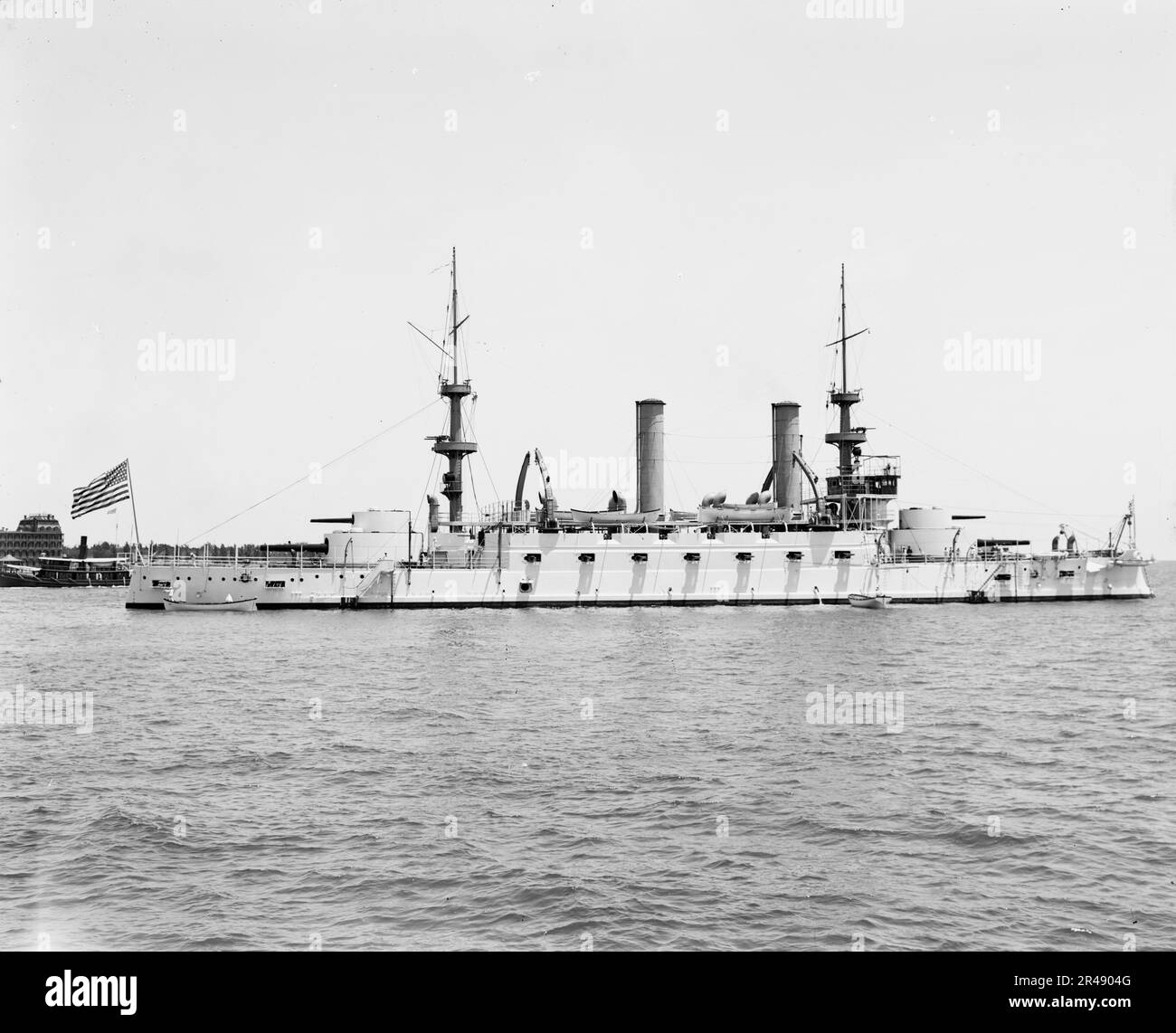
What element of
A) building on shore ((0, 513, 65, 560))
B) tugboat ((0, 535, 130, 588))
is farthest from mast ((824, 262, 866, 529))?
building on shore ((0, 513, 65, 560))

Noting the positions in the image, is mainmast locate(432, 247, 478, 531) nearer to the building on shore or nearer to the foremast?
the foremast

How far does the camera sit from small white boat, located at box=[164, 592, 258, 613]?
55438 mm

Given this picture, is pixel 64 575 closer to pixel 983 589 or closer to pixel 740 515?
pixel 740 515

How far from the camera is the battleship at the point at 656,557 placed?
186ft

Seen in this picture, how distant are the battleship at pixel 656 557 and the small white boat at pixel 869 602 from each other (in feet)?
0.84

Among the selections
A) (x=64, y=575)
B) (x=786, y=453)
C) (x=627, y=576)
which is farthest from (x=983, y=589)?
(x=64, y=575)

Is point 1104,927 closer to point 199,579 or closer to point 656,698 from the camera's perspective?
point 656,698

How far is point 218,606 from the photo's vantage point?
55.6 metres

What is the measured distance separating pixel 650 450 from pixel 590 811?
50005 millimetres

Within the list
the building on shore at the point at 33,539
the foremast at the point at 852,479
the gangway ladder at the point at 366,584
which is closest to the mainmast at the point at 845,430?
the foremast at the point at 852,479

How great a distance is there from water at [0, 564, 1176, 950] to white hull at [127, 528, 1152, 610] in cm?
2715

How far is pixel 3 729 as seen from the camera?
2047cm

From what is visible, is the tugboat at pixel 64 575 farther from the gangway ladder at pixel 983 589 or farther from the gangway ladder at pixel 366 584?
the gangway ladder at pixel 983 589
